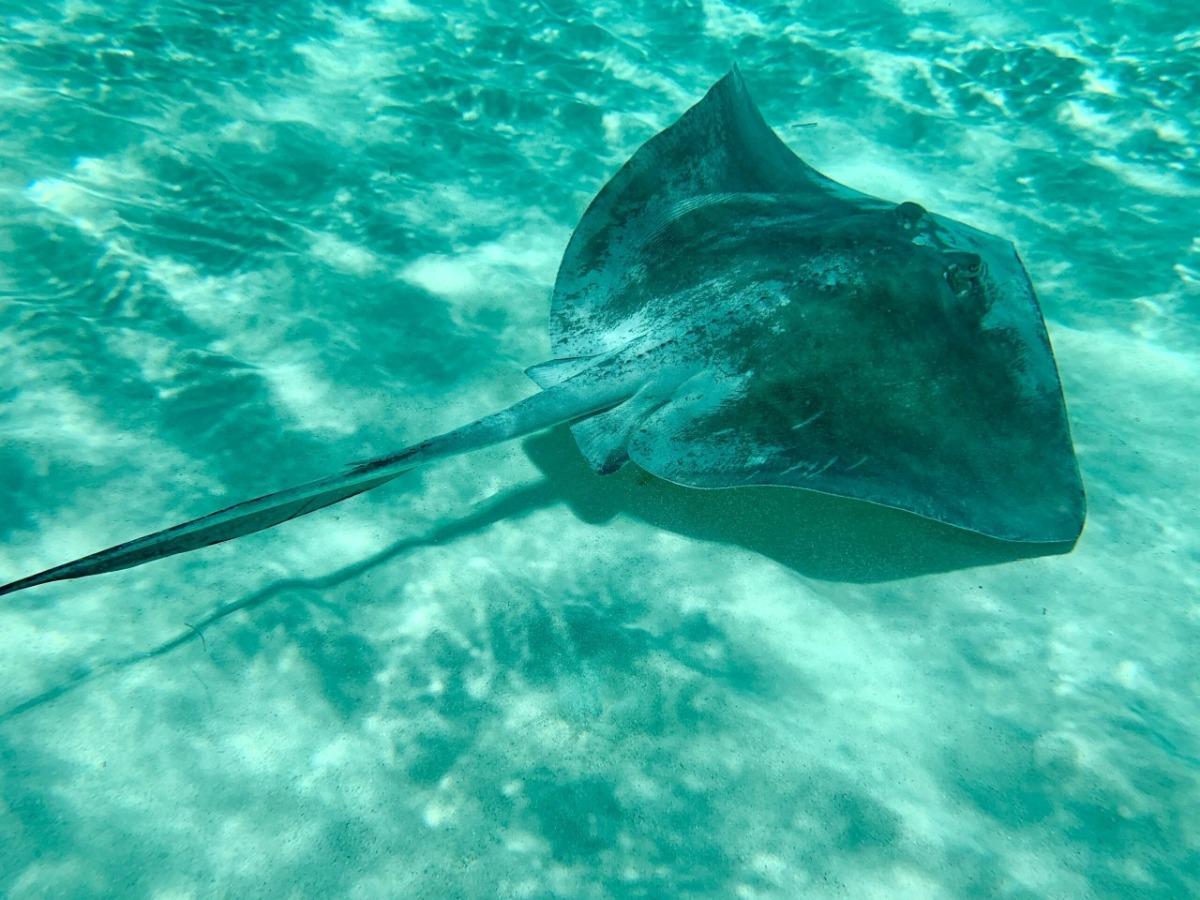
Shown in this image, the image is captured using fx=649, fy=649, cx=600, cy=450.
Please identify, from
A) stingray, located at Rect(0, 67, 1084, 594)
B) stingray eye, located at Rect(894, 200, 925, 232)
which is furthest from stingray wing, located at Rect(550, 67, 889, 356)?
stingray eye, located at Rect(894, 200, 925, 232)

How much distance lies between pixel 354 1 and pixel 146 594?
300 inches

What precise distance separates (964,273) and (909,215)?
1.54 feet

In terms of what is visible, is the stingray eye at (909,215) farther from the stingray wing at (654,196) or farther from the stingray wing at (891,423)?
the stingray wing at (891,423)

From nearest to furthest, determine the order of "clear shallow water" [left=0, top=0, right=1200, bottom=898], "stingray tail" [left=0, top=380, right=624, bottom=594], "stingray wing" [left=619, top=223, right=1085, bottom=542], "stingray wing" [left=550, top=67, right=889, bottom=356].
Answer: "stingray tail" [left=0, top=380, right=624, bottom=594]
"clear shallow water" [left=0, top=0, right=1200, bottom=898]
"stingray wing" [left=619, top=223, right=1085, bottom=542]
"stingray wing" [left=550, top=67, right=889, bottom=356]

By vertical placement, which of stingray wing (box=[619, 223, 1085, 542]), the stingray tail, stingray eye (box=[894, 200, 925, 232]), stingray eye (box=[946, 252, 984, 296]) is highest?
stingray eye (box=[894, 200, 925, 232])

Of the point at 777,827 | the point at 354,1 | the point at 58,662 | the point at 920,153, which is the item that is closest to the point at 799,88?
the point at 920,153

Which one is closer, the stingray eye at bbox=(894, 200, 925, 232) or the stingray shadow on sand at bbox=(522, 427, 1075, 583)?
the stingray shadow on sand at bbox=(522, 427, 1075, 583)

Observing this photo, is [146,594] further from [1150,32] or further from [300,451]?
[1150,32]

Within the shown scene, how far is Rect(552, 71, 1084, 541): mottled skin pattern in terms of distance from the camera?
3018 millimetres

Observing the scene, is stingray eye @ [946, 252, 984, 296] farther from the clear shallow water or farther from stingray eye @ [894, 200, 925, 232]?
the clear shallow water

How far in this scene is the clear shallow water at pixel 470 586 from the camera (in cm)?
234

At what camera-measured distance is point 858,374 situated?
124 inches

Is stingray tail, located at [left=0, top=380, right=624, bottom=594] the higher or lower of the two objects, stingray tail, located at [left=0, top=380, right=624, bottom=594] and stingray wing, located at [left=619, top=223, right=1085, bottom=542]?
the lower

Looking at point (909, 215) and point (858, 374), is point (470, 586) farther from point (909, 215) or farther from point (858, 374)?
point (909, 215)
